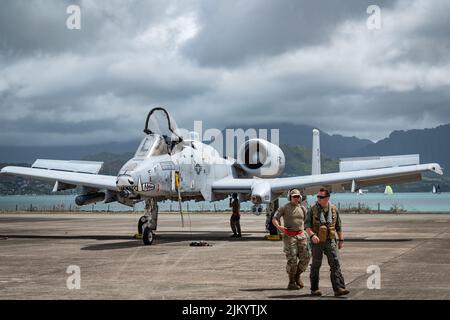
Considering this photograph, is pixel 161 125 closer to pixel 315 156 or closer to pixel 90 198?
pixel 90 198

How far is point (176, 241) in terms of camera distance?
25.2 m

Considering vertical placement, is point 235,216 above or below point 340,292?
above

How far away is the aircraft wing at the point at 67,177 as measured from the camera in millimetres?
26734

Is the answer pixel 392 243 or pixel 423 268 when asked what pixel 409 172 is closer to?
pixel 392 243

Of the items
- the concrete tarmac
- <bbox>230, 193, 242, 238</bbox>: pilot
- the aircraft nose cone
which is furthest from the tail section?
the aircraft nose cone

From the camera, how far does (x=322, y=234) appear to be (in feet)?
37.7

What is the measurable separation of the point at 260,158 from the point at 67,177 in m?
9.03

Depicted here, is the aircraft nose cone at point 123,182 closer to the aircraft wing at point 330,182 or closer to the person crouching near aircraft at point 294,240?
the aircraft wing at point 330,182

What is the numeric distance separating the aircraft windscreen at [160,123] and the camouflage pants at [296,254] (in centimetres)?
1233

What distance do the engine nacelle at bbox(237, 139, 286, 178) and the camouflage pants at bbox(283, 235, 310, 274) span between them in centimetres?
1742
